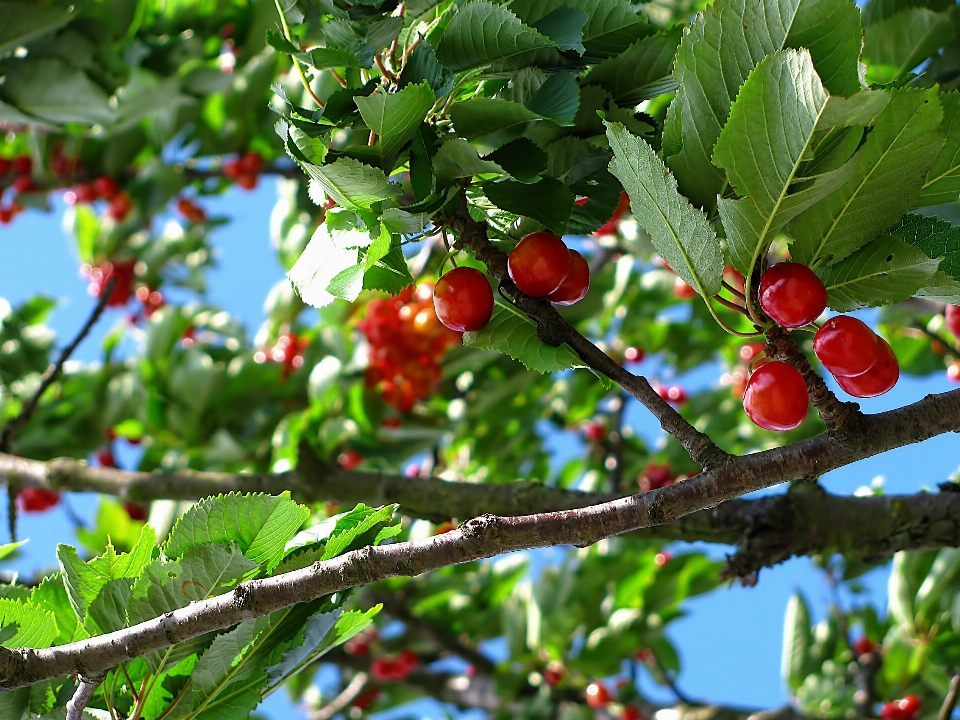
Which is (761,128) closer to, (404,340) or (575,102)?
(575,102)

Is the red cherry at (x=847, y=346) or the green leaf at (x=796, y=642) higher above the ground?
the red cherry at (x=847, y=346)

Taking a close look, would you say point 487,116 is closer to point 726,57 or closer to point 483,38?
point 483,38

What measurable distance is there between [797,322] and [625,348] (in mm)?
3228

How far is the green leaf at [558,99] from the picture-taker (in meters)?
1.15

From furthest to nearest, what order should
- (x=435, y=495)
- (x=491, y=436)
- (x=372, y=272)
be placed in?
(x=491, y=436) → (x=435, y=495) → (x=372, y=272)

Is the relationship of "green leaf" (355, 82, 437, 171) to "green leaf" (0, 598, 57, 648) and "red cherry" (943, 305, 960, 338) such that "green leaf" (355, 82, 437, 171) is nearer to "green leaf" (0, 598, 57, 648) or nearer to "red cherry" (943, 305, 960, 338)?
"green leaf" (0, 598, 57, 648)

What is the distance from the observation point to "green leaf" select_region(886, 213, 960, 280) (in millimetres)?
1046

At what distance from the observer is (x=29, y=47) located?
2.37 metres

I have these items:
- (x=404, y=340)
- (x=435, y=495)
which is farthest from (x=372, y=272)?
(x=404, y=340)

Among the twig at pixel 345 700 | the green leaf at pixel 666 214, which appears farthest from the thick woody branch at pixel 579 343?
the twig at pixel 345 700

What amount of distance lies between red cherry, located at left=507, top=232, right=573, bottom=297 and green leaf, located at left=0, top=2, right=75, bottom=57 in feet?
5.31

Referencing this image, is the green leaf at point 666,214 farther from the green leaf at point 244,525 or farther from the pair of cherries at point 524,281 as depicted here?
the green leaf at point 244,525

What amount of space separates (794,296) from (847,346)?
4.3 inches

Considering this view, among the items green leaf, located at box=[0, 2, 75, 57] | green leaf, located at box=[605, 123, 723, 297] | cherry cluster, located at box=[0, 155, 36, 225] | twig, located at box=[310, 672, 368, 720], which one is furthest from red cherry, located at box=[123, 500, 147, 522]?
green leaf, located at box=[605, 123, 723, 297]
